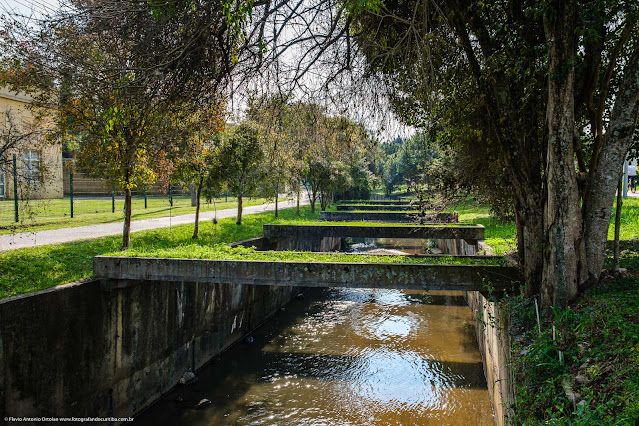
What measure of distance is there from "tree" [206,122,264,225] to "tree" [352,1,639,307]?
8.37 m

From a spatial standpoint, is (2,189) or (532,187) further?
(2,189)

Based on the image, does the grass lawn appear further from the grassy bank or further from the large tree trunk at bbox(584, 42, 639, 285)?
the grassy bank

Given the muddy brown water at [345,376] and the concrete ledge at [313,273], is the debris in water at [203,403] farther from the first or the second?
the concrete ledge at [313,273]

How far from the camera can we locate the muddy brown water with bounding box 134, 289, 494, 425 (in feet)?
31.4

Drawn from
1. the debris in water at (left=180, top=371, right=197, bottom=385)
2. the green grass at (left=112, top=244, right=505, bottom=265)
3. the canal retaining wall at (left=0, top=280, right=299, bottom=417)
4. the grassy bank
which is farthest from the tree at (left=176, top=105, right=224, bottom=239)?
the grassy bank

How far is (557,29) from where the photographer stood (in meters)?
6.27

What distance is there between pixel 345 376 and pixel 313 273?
12.6 feet

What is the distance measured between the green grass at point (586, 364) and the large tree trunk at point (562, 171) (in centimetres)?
37

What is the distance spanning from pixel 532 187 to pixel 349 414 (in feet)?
19.6

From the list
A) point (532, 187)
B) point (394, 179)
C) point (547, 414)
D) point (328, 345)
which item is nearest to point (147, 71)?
point (532, 187)

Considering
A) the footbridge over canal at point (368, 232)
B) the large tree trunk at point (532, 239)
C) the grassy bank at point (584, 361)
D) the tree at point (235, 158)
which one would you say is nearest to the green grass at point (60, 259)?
the footbridge over canal at point (368, 232)

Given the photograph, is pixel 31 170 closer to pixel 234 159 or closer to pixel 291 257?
pixel 234 159

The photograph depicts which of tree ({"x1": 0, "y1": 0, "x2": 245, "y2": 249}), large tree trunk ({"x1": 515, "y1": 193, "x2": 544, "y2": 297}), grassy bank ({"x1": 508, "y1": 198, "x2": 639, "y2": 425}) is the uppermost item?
tree ({"x1": 0, "y1": 0, "x2": 245, "y2": 249})

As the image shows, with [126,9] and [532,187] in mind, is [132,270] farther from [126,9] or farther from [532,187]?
[532,187]
